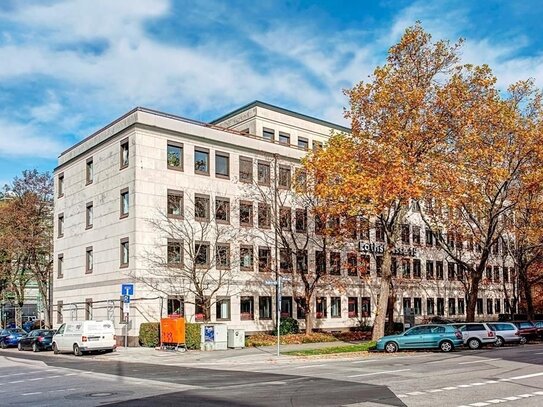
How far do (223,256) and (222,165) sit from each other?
21.8ft

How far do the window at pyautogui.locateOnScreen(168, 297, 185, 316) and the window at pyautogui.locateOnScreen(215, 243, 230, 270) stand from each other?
12.7 ft

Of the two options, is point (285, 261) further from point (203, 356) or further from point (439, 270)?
point (439, 270)

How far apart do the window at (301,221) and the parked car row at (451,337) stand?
1722 cm

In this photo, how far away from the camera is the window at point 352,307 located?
5569cm

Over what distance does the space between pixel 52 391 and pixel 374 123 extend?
23.2 metres

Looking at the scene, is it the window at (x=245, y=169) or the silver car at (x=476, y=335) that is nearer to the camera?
the silver car at (x=476, y=335)

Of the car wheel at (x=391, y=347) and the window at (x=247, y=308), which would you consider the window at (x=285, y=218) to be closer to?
the window at (x=247, y=308)

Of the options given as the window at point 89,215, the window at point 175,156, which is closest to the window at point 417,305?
the window at point 175,156

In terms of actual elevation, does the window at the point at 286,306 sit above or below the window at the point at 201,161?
below

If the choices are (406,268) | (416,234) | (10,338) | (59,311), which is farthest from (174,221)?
(416,234)

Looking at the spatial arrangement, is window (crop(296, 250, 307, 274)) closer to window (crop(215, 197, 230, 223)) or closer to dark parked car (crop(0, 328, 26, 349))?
window (crop(215, 197, 230, 223))

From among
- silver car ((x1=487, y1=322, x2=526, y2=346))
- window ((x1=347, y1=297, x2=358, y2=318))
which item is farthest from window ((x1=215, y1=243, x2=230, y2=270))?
silver car ((x1=487, y1=322, x2=526, y2=346))

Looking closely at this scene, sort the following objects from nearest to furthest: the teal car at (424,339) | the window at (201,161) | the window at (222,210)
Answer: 1. the teal car at (424,339)
2. the window at (201,161)
3. the window at (222,210)

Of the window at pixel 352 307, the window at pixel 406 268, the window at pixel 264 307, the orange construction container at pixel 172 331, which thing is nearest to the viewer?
the orange construction container at pixel 172 331
